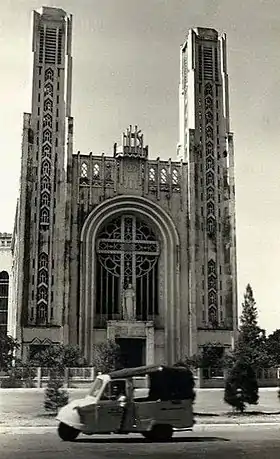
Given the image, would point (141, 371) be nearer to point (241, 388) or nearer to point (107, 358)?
point (241, 388)

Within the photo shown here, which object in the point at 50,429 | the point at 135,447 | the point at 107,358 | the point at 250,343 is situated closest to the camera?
the point at 135,447

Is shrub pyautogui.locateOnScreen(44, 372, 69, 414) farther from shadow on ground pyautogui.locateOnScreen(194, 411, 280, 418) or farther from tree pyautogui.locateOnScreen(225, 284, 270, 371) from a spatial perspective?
tree pyautogui.locateOnScreen(225, 284, 270, 371)

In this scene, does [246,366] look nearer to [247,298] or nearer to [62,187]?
[247,298]

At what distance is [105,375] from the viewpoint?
154 inches

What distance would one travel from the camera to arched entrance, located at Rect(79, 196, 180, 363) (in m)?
9.07

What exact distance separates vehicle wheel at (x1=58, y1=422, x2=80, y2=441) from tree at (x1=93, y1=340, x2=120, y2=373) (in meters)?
0.57

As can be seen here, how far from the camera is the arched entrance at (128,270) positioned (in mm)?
9070

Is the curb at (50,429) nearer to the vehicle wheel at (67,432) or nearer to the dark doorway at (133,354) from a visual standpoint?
the vehicle wheel at (67,432)

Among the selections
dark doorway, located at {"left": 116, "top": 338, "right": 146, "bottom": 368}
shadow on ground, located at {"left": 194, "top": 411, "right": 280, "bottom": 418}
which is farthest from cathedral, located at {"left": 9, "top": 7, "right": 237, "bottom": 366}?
shadow on ground, located at {"left": 194, "top": 411, "right": 280, "bottom": 418}

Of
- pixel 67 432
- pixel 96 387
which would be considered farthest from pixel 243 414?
pixel 67 432

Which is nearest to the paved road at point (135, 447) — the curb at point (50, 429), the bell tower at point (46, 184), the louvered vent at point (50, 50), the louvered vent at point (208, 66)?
the curb at point (50, 429)

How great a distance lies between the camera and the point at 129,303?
9.70 m

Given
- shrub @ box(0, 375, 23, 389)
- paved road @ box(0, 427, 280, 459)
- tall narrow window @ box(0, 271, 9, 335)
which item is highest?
tall narrow window @ box(0, 271, 9, 335)

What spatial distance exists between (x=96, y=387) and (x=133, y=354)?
8.44 ft
